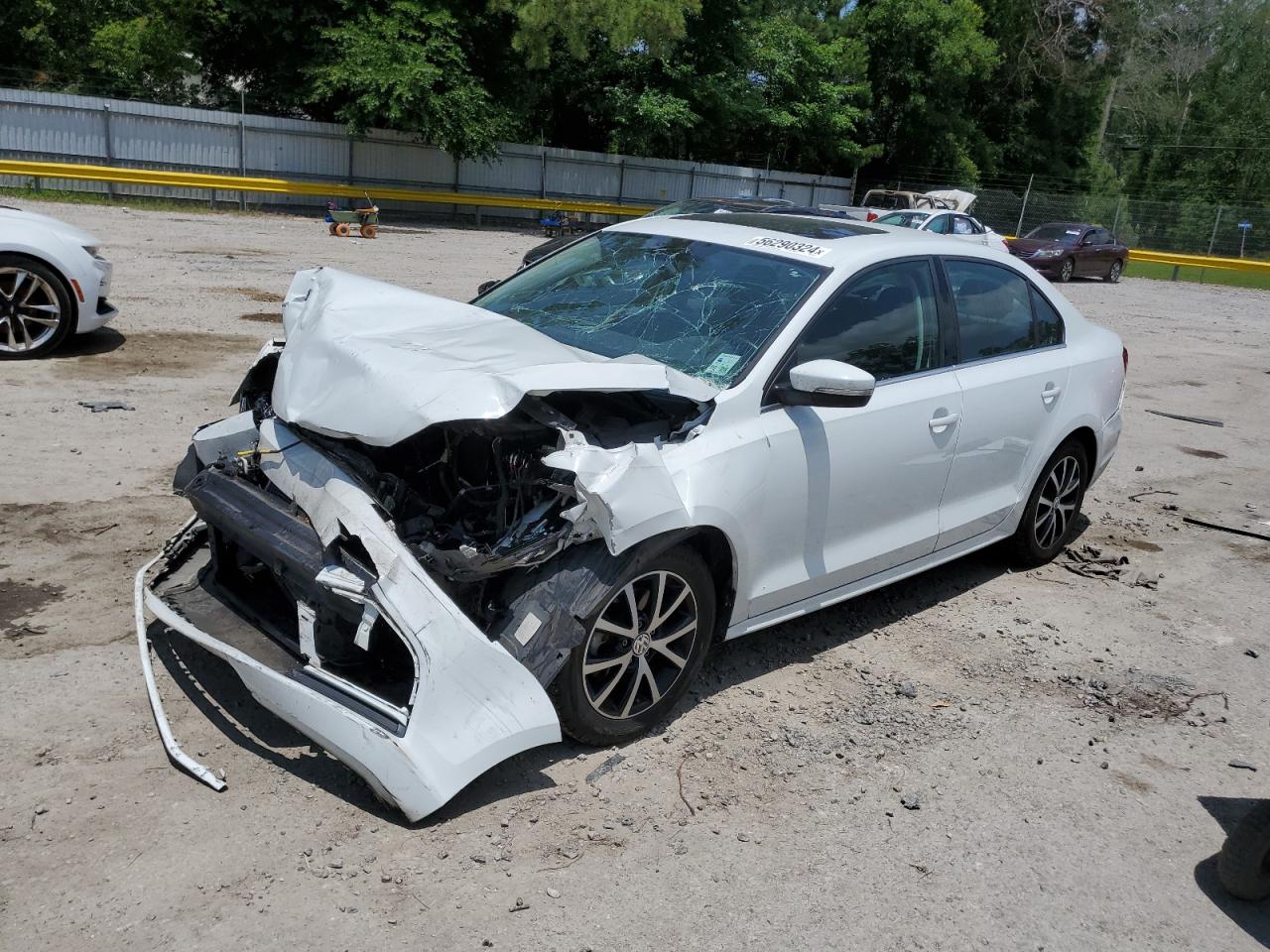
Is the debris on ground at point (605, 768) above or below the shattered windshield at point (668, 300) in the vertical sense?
below

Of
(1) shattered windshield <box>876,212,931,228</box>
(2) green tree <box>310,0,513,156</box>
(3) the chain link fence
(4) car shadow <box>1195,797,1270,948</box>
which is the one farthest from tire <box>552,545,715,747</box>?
(3) the chain link fence

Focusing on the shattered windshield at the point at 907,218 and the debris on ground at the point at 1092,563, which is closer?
the debris on ground at the point at 1092,563

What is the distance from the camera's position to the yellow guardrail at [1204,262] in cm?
3378

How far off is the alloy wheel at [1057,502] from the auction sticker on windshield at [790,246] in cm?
199

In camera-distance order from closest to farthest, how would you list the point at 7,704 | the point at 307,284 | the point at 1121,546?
1. the point at 7,704
2. the point at 307,284
3. the point at 1121,546

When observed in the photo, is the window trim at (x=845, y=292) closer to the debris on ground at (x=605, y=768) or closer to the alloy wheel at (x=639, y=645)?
the alloy wheel at (x=639, y=645)

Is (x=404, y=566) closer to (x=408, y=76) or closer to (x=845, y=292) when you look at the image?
(x=845, y=292)

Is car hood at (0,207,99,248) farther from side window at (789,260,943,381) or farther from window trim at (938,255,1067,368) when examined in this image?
window trim at (938,255,1067,368)

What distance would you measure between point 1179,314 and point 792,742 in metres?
21.5

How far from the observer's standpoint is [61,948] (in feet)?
8.91

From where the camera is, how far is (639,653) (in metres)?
3.78

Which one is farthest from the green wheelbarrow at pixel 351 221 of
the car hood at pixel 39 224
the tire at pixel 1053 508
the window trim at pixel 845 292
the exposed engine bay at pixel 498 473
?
the exposed engine bay at pixel 498 473

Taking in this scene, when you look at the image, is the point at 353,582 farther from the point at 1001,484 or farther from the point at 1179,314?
the point at 1179,314

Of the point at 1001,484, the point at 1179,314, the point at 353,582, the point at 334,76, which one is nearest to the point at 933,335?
the point at 1001,484
